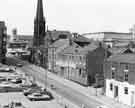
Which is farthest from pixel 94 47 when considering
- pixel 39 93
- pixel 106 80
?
pixel 39 93

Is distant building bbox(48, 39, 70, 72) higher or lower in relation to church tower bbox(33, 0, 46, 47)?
lower

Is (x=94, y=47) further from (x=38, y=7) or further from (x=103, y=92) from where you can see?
(x=38, y=7)

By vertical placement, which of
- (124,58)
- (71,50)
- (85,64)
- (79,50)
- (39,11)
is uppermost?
(39,11)

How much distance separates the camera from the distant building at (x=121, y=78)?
39.1m

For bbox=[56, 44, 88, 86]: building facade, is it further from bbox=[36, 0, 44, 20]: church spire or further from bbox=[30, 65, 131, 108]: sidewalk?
bbox=[36, 0, 44, 20]: church spire

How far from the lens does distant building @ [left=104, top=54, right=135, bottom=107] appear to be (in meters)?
39.1

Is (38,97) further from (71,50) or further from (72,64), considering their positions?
(71,50)

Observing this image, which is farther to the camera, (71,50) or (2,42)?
→ (2,42)

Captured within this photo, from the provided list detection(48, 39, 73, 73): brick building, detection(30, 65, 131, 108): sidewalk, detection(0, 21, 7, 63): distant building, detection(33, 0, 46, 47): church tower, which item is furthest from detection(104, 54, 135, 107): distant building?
detection(33, 0, 46, 47): church tower

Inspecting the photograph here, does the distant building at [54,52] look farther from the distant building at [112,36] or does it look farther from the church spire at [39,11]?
the church spire at [39,11]

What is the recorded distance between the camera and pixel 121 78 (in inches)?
1626

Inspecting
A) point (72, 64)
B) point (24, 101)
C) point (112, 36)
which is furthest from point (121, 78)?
point (112, 36)

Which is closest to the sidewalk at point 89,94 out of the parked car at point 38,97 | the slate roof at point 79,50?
the slate roof at point 79,50

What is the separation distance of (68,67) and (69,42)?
33.4 feet
